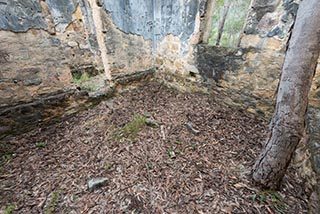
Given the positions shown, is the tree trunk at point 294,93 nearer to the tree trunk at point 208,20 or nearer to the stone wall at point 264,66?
the stone wall at point 264,66

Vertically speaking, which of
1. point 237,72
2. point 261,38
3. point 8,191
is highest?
point 261,38

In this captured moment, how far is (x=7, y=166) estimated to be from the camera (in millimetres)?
1882

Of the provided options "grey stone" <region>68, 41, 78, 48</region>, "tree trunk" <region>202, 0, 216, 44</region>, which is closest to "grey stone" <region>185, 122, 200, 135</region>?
"tree trunk" <region>202, 0, 216, 44</region>

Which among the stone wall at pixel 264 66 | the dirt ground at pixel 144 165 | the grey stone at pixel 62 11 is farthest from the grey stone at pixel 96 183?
the grey stone at pixel 62 11

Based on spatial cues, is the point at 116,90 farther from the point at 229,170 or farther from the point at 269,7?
the point at 269,7

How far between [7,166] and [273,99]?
3808 millimetres

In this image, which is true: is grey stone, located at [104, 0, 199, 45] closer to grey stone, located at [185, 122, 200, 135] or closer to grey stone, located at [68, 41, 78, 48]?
grey stone, located at [68, 41, 78, 48]

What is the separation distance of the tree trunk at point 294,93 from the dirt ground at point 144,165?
1.19ft

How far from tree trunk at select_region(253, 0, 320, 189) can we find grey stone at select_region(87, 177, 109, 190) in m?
1.71

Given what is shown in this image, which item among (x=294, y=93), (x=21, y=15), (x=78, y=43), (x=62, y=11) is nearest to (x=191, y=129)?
(x=294, y=93)

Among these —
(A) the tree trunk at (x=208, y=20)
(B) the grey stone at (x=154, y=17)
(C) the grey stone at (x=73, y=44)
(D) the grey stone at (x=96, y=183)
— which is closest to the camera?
(D) the grey stone at (x=96, y=183)

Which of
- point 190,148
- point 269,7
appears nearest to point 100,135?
point 190,148

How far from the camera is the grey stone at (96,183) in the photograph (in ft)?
5.42

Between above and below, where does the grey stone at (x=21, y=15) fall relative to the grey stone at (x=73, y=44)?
above
